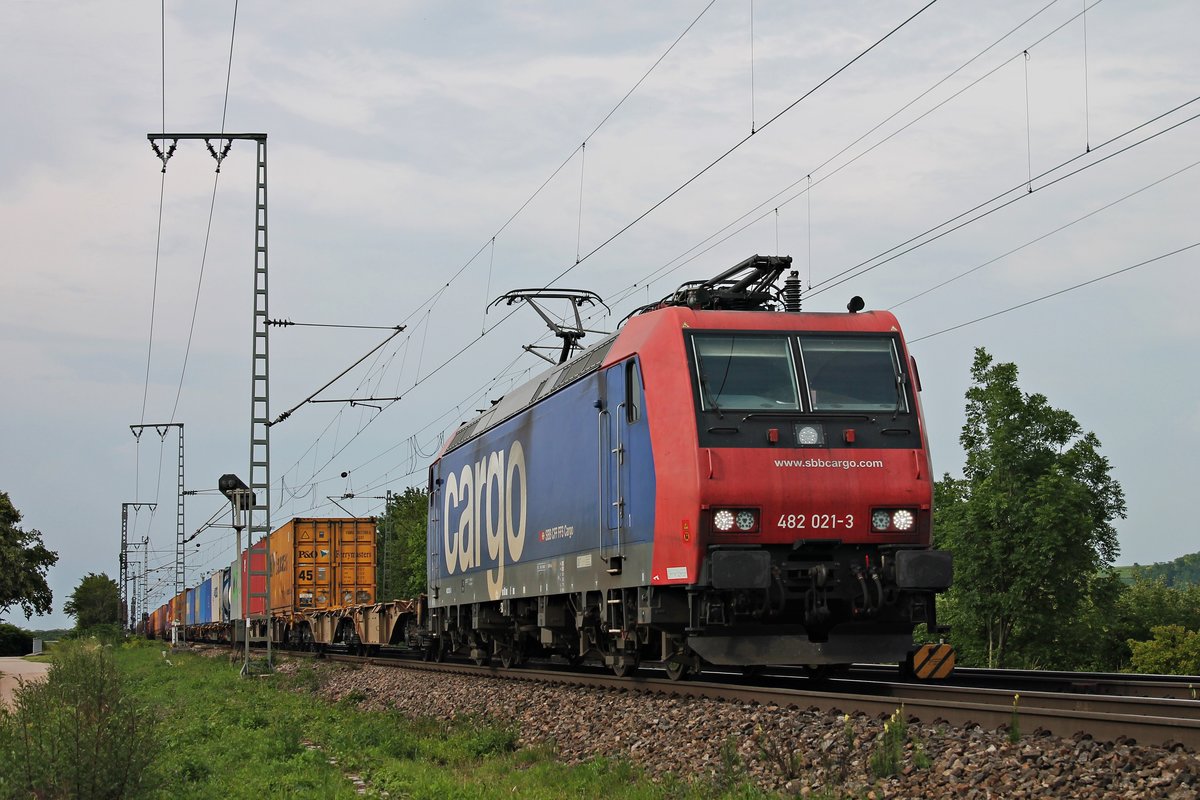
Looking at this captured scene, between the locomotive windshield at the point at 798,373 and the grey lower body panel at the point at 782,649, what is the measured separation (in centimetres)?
236

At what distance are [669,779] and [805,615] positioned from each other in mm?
3227

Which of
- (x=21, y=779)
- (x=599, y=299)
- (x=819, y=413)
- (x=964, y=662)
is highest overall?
(x=599, y=299)

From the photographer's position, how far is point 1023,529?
55906mm

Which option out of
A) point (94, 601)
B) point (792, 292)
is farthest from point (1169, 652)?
point (94, 601)

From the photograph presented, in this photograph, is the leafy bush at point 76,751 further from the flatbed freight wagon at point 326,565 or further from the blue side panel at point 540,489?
the flatbed freight wagon at point 326,565

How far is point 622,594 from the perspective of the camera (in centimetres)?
1465

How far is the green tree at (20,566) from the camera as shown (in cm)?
6009

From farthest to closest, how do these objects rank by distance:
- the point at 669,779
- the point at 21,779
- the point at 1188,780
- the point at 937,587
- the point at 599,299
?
the point at 599,299 < the point at 937,587 < the point at 669,779 < the point at 21,779 < the point at 1188,780

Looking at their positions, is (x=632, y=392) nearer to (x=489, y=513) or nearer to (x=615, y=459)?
(x=615, y=459)

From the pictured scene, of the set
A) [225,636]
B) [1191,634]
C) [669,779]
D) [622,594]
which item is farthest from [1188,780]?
[225,636]

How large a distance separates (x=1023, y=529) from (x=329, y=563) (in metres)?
31.5

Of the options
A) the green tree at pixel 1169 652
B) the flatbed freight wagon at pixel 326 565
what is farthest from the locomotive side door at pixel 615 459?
the green tree at pixel 1169 652

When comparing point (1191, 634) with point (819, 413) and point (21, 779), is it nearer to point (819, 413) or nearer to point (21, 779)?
point (819, 413)

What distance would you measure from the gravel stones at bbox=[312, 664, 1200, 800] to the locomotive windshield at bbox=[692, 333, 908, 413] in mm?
3187
